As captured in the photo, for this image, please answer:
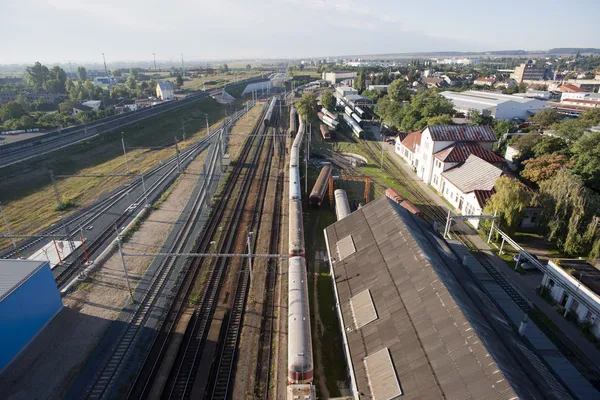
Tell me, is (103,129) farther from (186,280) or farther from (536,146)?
(536,146)

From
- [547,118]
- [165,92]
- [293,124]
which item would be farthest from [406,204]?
[165,92]

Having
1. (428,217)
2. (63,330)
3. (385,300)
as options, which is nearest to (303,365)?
(385,300)

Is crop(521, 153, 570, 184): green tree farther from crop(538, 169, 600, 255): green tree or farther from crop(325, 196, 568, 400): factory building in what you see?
crop(325, 196, 568, 400): factory building

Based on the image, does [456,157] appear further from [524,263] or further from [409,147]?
[524,263]

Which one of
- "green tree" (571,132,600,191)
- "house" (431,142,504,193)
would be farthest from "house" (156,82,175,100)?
"green tree" (571,132,600,191)

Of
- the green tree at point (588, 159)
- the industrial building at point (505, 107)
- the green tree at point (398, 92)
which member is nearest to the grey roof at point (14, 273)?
the green tree at point (588, 159)
